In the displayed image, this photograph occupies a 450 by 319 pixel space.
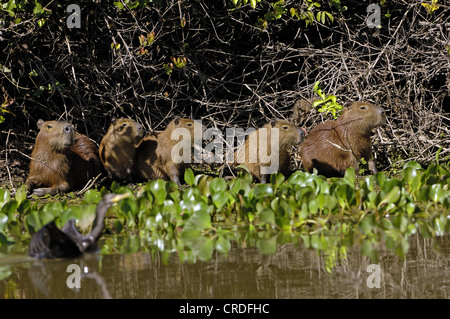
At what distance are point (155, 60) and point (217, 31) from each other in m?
0.98

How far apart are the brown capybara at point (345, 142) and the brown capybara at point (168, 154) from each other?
1291 mm

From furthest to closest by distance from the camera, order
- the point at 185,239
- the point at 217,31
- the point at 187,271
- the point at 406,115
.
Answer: the point at 217,31 < the point at 406,115 < the point at 185,239 < the point at 187,271

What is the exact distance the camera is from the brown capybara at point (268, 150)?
7.04 m

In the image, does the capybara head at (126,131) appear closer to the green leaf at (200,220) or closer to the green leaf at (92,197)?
the green leaf at (92,197)

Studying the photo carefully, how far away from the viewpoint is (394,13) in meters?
8.09

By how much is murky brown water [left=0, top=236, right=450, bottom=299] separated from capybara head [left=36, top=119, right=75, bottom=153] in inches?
93.5

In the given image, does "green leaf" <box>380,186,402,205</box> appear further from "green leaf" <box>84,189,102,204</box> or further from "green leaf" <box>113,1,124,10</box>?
"green leaf" <box>113,1,124,10</box>

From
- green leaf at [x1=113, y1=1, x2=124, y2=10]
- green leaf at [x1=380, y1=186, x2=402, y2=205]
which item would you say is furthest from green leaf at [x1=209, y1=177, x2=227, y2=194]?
green leaf at [x1=113, y1=1, x2=124, y2=10]

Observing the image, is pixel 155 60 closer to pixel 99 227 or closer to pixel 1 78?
pixel 1 78

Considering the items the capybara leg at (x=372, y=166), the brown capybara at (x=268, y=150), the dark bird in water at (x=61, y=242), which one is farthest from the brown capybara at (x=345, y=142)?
the dark bird in water at (x=61, y=242)

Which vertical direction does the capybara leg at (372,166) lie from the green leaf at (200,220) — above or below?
above

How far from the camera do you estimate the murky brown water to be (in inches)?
138
